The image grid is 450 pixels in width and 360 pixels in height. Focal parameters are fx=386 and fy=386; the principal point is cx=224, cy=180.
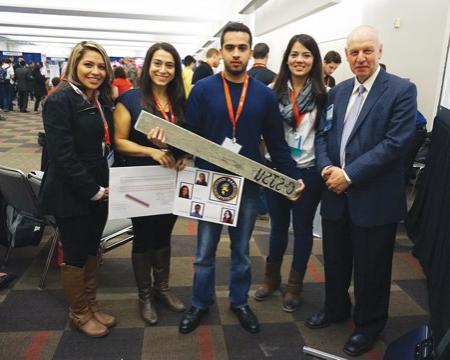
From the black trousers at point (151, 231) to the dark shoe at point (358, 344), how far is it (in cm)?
105

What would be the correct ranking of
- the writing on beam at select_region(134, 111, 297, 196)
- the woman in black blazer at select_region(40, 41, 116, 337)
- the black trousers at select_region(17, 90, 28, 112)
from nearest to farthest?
1. the writing on beam at select_region(134, 111, 297, 196)
2. the woman in black blazer at select_region(40, 41, 116, 337)
3. the black trousers at select_region(17, 90, 28, 112)

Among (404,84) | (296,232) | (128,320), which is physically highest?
(404,84)

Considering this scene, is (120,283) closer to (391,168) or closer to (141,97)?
(141,97)

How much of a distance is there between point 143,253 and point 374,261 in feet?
3.69

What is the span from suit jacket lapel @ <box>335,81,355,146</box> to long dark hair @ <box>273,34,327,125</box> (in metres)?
0.17

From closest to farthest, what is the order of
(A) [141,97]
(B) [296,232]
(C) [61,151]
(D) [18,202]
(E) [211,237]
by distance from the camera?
(C) [61,151]
(A) [141,97]
(E) [211,237]
(B) [296,232]
(D) [18,202]

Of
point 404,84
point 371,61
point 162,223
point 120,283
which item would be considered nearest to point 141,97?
point 162,223

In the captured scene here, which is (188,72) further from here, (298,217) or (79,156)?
(79,156)

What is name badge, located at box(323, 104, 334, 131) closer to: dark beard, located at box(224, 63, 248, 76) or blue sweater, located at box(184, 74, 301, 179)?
blue sweater, located at box(184, 74, 301, 179)

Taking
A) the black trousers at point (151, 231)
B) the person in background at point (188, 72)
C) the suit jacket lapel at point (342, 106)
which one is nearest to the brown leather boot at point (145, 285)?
the black trousers at point (151, 231)

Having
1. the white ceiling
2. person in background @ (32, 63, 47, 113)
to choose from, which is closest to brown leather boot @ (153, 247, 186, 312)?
the white ceiling

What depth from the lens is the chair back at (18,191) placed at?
7.34 ft

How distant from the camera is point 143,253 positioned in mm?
1979

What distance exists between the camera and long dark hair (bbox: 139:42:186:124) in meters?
1.73
